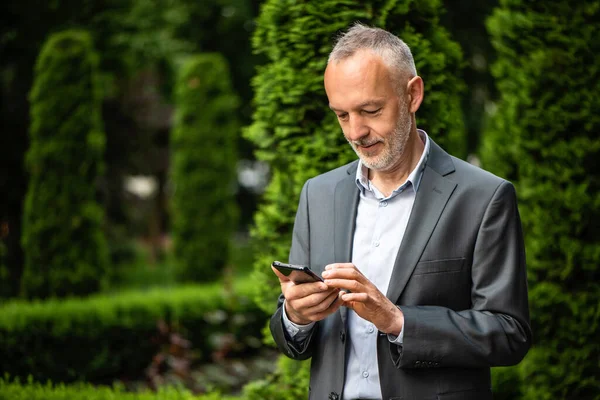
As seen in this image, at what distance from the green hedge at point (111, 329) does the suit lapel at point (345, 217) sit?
593cm

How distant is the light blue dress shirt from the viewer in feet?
7.80

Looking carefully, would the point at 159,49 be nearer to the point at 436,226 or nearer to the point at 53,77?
the point at 53,77

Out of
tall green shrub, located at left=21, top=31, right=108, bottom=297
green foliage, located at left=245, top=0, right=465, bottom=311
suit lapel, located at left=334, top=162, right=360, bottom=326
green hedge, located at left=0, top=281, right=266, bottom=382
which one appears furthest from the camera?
tall green shrub, located at left=21, top=31, right=108, bottom=297

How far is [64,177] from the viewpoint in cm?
1041

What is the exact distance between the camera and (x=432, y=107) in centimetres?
356

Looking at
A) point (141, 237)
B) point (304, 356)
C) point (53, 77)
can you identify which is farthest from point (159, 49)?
point (141, 237)

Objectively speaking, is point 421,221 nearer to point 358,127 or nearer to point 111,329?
point 358,127

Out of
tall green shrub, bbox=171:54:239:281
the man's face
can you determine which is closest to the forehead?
the man's face

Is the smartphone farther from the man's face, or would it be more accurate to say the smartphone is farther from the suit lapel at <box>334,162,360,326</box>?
the man's face

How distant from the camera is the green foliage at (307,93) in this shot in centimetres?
355

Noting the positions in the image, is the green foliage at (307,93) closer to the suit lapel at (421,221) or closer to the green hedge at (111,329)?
the suit lapel at (421,221)

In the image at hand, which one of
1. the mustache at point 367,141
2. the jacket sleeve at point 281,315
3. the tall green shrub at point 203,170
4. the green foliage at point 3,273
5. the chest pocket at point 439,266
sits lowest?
the green foliage at point 3,273

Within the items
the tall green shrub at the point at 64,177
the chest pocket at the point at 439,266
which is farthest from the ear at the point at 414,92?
the tall green shrub at the point at 64,177

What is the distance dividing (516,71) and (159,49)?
11637 millimetres
